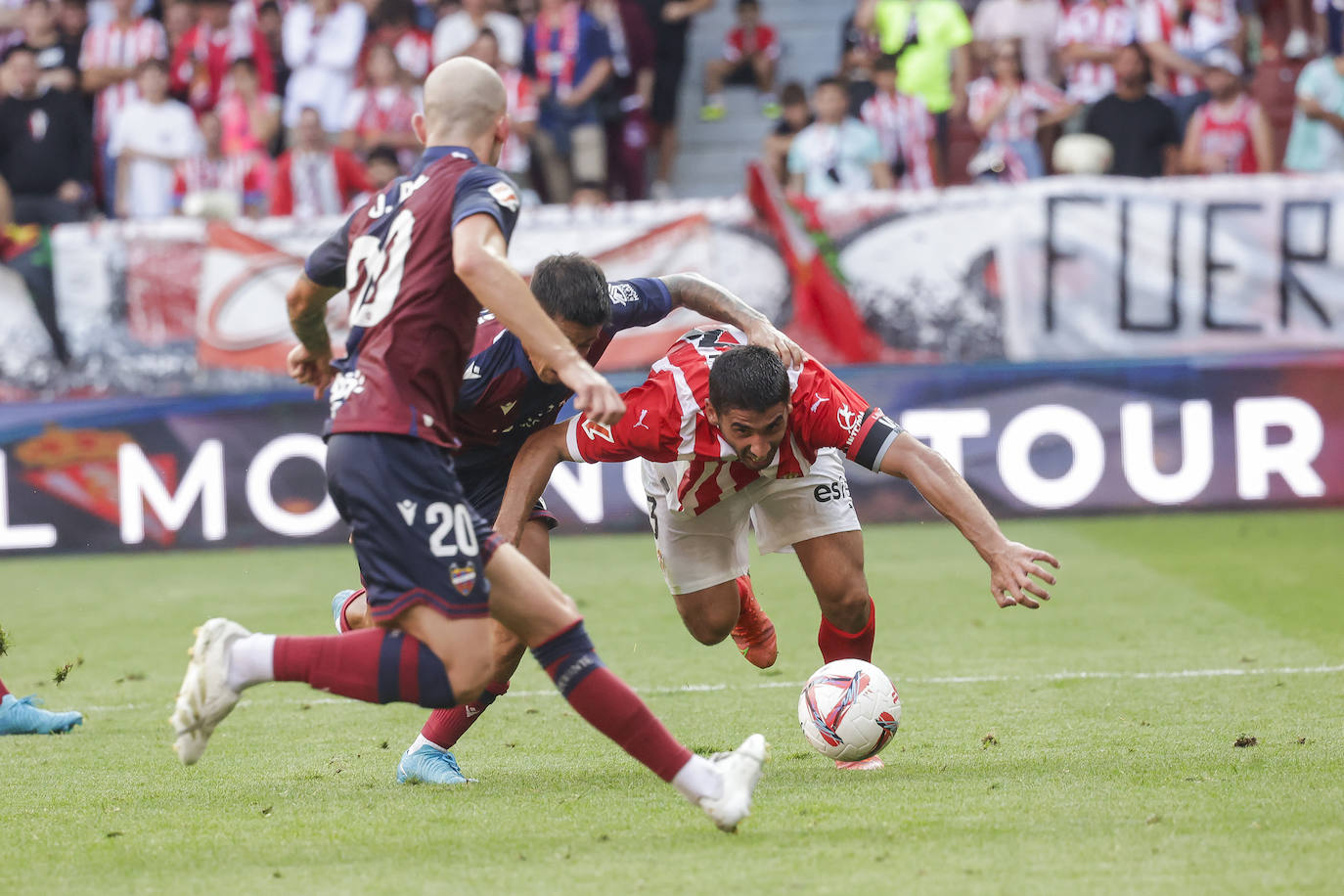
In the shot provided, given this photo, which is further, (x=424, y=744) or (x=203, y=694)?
(x=424, y=744)

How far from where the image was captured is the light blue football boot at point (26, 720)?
6285 millimetres

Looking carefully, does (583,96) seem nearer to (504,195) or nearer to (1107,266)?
(1107,266)

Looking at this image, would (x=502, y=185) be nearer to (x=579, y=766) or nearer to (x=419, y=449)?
(x=419, y=449)

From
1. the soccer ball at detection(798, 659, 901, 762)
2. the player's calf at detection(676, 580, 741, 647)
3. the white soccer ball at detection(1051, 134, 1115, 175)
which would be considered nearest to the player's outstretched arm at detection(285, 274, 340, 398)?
the player's calf at detection(676, 580, 741, 647)

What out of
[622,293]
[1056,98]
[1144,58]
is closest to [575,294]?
[622,293]

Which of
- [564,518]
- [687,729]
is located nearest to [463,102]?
[687,729]

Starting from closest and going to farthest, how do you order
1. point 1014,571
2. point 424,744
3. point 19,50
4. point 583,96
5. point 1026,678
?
point 1014,571 < point 424,744 < point 1026,678 < point 583,96 < point 19,50

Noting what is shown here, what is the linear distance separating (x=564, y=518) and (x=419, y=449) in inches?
307

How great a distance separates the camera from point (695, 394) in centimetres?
553

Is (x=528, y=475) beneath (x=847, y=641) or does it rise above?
above

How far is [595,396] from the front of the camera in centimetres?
407

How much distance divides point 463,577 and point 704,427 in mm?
1377

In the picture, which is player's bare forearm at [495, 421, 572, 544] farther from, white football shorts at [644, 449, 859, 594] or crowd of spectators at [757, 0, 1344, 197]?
crowd of spectators at [757, 0, 1344, 197]

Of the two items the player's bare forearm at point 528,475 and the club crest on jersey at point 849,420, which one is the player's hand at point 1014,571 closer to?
the club crest on jersey at point 849,420
